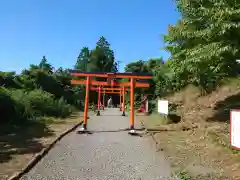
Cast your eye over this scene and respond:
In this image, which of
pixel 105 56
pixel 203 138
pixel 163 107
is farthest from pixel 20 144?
pixel 105 56

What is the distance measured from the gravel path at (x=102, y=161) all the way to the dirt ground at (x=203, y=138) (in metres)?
0.47

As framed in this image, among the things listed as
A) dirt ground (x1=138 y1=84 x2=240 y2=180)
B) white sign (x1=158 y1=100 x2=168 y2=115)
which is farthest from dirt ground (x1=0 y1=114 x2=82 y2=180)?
white sign (x1=158 y1=100 x2=168 y2=115)

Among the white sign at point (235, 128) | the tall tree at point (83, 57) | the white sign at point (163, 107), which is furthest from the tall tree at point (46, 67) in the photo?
the white sign at point (235, 128)

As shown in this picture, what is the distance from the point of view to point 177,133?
38.8 feet

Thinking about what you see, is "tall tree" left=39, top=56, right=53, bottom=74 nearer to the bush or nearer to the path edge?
the bush

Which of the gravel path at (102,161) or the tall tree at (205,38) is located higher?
the tall tree at (205,38)

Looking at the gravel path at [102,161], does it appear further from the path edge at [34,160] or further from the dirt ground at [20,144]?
the dirt ground at [20,144]

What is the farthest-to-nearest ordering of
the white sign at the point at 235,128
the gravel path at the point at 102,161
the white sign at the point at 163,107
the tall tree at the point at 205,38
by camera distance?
the white sign at the point at 163,107, the tall tree at the point at 205,38, the gravel path at the point at 102,161, the white sign at the point at 235,128

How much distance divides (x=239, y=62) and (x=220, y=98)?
281 cm

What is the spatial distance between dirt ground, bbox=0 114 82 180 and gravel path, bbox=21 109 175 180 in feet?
1.25

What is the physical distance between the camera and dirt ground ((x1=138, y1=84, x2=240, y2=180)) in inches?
A: 265

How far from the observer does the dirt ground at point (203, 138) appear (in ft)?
22.0

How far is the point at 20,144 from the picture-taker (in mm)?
9773

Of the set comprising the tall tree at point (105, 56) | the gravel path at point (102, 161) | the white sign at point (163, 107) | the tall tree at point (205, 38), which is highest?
the tall tree at point (105, 56)
